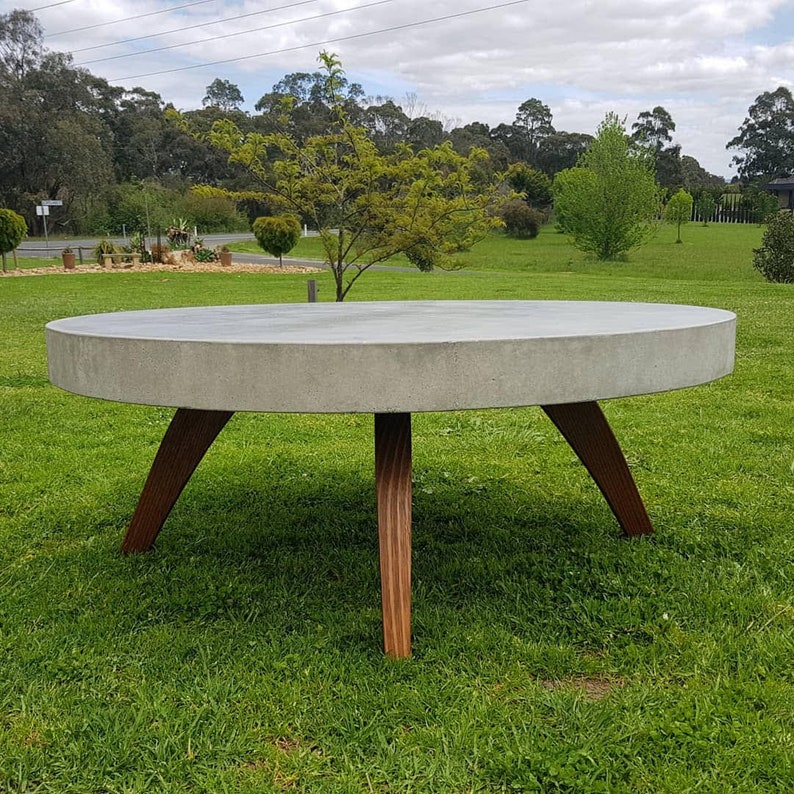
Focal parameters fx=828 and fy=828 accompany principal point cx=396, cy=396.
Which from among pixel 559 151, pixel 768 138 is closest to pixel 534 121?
pixel 559 151

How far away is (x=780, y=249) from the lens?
14.5m

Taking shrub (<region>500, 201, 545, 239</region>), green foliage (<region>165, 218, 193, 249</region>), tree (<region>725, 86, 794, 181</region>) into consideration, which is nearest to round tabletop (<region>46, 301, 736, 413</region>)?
green foliage (<region>165, 218, 193, 249</region>)

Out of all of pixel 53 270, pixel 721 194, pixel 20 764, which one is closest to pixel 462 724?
pixel 20 764

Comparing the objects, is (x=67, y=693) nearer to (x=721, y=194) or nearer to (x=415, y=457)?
(x=415, y=457)

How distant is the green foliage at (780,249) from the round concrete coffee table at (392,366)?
1363 cm

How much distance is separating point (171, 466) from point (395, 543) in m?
0.91

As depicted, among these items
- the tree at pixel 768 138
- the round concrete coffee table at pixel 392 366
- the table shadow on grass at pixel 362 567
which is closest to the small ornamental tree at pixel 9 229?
the table shadow on grass at pixel 362 567

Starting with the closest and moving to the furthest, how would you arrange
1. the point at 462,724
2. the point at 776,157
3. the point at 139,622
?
the point at 462,724 → the point at 139,622 → the point at 776,157

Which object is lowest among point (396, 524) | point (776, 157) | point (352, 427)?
point (352, 427)

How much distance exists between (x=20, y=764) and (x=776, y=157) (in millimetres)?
76101

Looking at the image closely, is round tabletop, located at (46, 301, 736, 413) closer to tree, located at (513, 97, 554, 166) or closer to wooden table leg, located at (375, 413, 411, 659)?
wooden table leg, located at (375, 413, 411, 659)

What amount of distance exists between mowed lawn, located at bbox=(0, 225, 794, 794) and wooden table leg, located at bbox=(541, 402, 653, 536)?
0.28 ft

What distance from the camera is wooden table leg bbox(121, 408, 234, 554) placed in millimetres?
2457

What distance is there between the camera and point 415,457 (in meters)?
3.77
